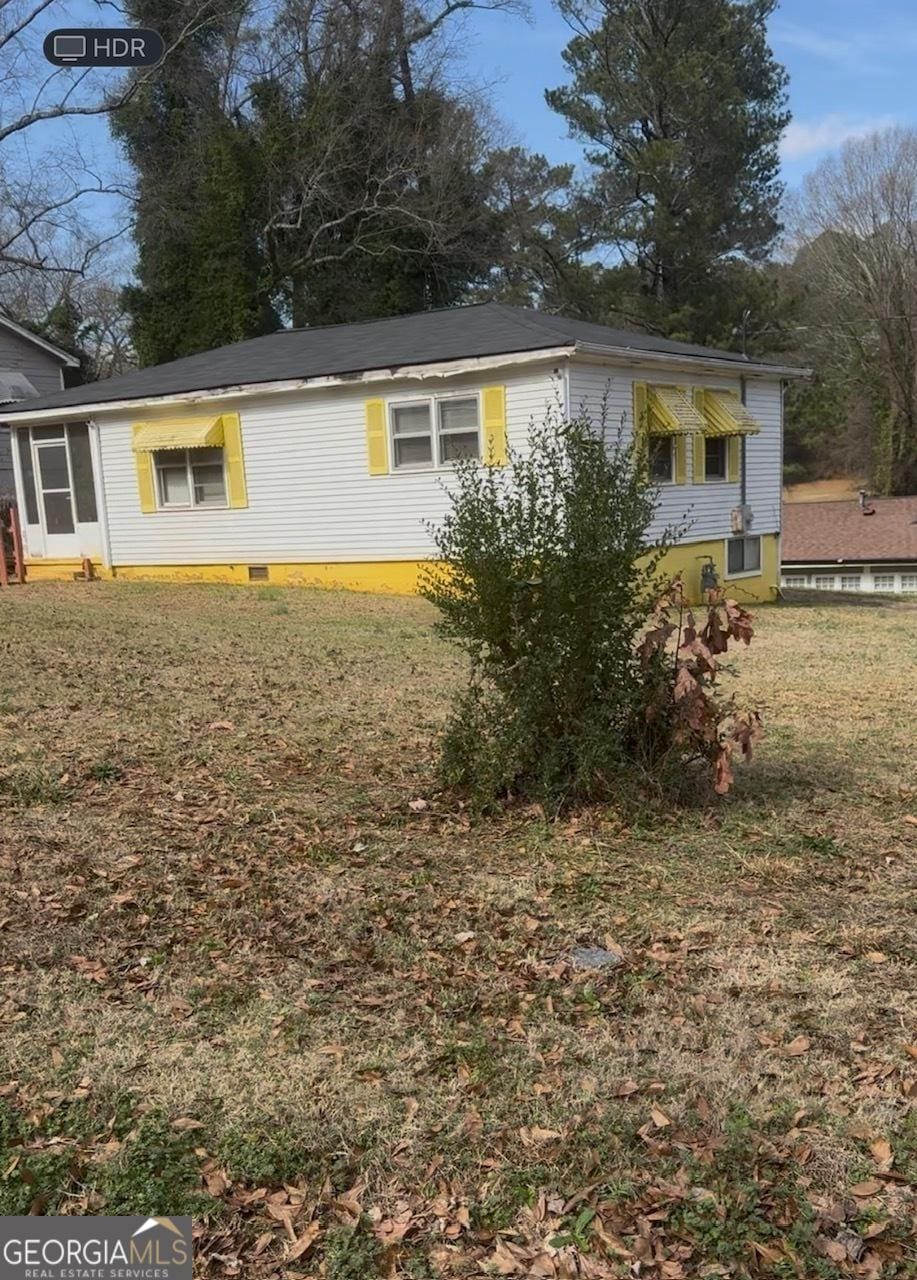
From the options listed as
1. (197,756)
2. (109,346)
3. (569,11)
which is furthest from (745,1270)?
(109,346)

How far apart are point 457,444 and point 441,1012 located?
10801 millimetres

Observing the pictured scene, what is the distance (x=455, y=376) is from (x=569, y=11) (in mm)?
21619

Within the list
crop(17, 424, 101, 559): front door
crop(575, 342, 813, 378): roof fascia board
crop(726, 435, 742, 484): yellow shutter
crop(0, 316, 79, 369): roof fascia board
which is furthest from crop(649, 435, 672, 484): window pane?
crop(0, 316, 79, 369): roof fascia board

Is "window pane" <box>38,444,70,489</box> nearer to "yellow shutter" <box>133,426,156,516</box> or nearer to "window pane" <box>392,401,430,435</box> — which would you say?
"yellow shutter" <box>133,426,156,516</box>

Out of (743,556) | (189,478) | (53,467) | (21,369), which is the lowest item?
(743,556)

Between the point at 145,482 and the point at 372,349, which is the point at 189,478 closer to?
the point at 145,482

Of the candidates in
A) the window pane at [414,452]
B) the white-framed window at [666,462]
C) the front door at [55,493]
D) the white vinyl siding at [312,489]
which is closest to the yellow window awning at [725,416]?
the white-framed window at [666,462]

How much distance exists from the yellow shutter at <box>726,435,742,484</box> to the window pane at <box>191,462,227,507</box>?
7357mm

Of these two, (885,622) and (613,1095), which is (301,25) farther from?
(613,1095)

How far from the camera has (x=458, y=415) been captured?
13.4m

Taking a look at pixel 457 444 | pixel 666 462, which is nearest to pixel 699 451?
pixel 666 462

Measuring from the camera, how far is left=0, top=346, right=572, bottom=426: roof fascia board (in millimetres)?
12586

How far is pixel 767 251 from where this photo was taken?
30328 millimetres

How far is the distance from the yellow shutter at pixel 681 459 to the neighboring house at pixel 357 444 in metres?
0.03
